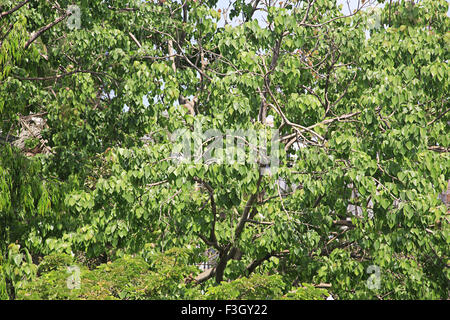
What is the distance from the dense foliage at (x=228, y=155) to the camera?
264 inches

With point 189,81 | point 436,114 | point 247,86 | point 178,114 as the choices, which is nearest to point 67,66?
point 189,81

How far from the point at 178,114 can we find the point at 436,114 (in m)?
3.85

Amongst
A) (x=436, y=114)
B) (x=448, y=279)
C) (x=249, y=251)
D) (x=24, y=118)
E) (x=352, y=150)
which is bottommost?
(x=448, y=279)

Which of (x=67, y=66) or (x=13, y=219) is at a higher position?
(x=67, y=66)

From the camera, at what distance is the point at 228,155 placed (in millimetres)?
6289

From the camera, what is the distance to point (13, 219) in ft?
24.9

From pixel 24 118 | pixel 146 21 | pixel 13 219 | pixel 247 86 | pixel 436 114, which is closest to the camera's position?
pixel 247 86

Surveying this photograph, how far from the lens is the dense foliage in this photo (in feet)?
22.0

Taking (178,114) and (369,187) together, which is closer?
(369,187)

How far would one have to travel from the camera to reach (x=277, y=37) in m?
7.47

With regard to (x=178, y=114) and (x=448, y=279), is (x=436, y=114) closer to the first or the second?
(x=448, y=279)

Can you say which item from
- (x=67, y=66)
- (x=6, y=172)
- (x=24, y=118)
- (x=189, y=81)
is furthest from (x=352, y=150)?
(x=24, y=118)
